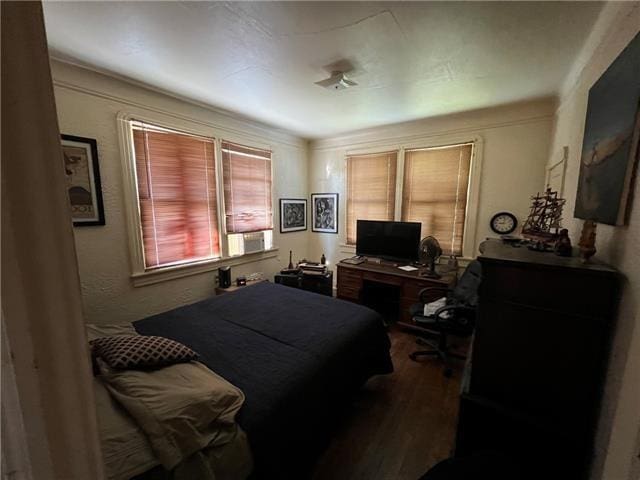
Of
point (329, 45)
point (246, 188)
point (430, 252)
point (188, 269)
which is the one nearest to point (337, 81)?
point (329, 45)

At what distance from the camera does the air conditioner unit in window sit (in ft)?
11.7

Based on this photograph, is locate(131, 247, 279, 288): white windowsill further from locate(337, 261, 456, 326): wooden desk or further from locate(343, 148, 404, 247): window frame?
locate(343, 148, 404, 247): window frame

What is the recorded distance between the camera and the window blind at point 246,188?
330 cm

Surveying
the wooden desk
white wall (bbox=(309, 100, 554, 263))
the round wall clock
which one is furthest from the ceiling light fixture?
the round wall clock

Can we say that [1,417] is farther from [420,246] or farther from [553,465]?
[420,246]

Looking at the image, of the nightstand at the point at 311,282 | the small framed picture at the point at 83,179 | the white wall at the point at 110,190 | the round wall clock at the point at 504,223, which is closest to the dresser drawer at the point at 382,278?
the nightstand at the point at 311,282

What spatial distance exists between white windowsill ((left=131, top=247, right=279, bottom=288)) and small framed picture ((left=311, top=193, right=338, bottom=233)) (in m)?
1.12

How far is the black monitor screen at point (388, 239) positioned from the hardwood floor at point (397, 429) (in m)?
1.43

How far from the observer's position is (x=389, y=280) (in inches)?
129

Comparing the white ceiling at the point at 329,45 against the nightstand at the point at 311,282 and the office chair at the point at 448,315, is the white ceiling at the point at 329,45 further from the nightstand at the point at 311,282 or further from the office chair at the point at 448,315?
the nightstand at the point at 311,282

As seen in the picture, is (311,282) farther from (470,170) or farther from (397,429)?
(470,170)

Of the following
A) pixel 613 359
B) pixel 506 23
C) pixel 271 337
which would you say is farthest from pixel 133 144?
pixel 613 359

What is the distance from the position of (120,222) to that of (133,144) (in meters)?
0.73

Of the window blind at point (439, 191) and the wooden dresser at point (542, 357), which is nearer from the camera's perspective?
the wooden dresser at point (542, 357)
